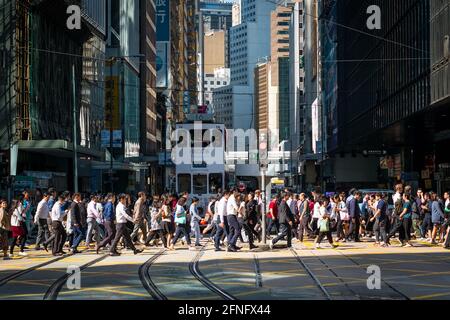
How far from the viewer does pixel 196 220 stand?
26.5m

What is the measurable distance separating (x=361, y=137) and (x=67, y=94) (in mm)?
20644

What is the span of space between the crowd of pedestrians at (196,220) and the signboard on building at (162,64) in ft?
277

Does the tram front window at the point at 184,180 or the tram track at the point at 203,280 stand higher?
the tram front window at the point at 184,180

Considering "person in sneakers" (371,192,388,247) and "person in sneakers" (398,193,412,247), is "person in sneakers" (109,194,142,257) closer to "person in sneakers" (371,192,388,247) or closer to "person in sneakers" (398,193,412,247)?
"person in sneakers" (371,192,388,247)

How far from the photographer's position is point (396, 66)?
147ft

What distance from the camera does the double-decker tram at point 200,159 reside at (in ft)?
125

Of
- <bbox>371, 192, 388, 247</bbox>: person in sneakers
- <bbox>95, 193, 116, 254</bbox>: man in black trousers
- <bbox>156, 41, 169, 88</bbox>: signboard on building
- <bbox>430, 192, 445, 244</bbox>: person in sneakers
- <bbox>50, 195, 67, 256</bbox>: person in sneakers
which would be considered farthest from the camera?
<bbox>156, 41, 169, 88</bbox>: signboard on building

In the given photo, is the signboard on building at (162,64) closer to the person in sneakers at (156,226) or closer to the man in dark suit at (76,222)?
the person in sneakers at (156,226)

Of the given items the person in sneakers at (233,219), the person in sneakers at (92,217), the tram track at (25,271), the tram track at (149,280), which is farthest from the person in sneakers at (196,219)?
the tram track at (25,271)

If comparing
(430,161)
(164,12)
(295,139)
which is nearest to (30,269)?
(430,161)

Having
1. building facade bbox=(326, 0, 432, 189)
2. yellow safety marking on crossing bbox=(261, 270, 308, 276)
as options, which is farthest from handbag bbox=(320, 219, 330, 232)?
building facade bbox=(326, 0, 432, 189)

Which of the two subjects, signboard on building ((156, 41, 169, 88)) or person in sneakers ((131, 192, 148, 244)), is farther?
signboard on building ((156, 41, 169, 88))

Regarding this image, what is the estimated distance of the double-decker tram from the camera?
3825 centimetres
